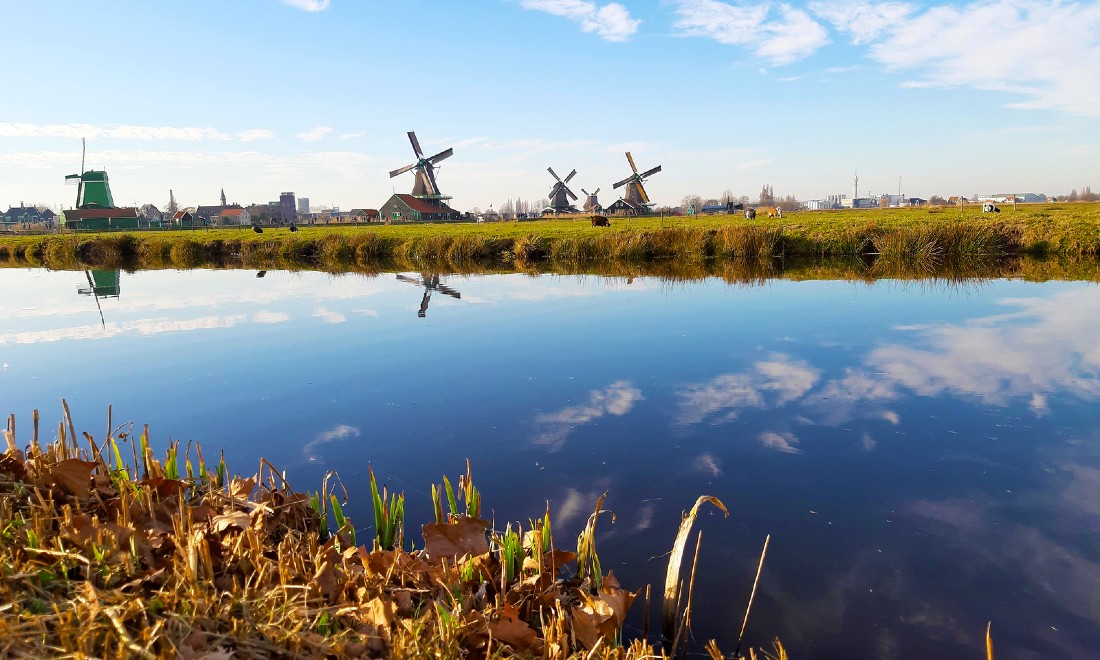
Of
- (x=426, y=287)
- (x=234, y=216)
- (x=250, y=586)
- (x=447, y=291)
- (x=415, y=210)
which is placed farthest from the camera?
(x=234, y=216)

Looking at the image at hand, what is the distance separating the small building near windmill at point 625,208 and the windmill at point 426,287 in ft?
197

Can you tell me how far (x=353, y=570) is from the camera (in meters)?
3.31

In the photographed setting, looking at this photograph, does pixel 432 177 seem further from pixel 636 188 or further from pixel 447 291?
pixel 447 291

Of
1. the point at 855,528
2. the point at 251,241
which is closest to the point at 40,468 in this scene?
the point at 855,528

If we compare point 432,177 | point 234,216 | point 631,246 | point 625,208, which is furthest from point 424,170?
point 631,246

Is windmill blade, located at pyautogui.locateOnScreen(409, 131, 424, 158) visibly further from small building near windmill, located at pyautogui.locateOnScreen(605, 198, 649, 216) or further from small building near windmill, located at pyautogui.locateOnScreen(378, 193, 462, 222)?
small building near windmill, located at pyautogui.locateOnScreen(605, 198, 649, 216)

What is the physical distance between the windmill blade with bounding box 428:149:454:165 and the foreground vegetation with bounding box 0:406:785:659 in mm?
82953

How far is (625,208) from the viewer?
84.8m

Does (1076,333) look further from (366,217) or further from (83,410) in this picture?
(366,217)

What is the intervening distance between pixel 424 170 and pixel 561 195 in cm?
2346

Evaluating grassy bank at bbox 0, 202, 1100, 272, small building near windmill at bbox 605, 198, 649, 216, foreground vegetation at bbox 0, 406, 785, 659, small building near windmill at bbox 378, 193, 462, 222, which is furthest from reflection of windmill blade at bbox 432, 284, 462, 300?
small building near windmill at bbox 605, 198, 649, 216

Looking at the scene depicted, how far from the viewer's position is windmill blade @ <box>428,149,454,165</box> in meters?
83.3

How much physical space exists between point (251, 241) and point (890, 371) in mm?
36858

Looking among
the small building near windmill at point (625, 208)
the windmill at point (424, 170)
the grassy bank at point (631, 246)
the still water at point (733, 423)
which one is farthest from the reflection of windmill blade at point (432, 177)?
the still water at point (733, 423)
